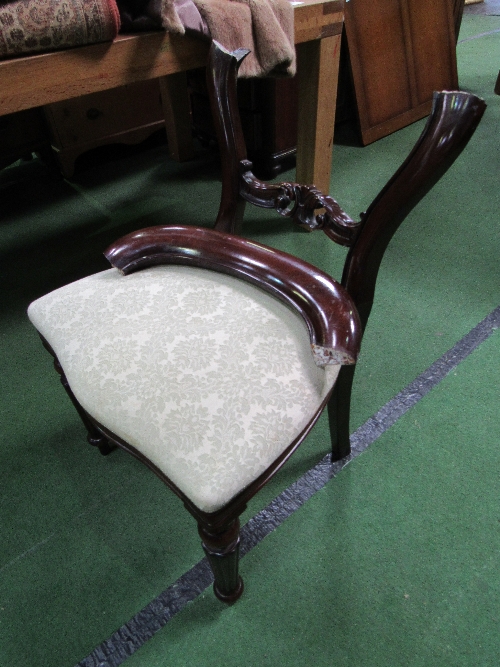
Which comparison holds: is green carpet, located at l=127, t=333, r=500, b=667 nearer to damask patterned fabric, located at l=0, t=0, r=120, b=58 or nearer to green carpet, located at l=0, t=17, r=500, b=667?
green carpet, located at l=0, t=17, r=500, b=667

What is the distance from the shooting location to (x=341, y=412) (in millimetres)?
948

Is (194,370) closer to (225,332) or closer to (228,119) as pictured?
(225,332)

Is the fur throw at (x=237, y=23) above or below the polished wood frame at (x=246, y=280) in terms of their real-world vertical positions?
above

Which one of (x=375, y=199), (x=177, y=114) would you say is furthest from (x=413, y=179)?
(x=177, y=114)

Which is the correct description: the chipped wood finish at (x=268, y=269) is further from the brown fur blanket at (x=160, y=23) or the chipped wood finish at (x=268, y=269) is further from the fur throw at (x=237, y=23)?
the fur throw at (x=237, y=23)

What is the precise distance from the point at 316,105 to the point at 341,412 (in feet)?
3.79

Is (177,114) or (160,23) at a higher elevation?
(160,23)

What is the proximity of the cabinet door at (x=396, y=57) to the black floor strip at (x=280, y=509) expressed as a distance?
61.2 inches

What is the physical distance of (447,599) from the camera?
32.9 inches

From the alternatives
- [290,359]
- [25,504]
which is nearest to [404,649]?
[290,359]

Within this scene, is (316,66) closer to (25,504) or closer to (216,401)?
(216,401)

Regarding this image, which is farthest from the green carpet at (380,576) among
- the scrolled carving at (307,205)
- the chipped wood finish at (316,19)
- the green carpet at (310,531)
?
the chipped wood finish at (316,19)

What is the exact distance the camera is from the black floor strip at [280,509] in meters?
0.80

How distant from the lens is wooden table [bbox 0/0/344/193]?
100 cm
